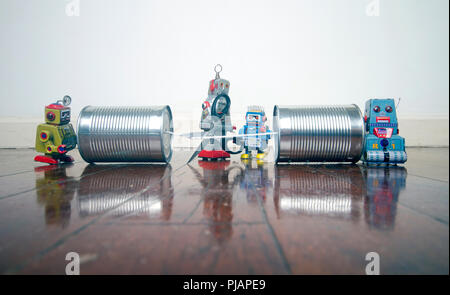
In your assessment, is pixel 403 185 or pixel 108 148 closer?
pixel 403 185

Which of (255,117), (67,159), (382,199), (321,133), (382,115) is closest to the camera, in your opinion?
(382,199)

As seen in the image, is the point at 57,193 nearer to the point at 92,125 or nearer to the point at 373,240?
the point at 92,125

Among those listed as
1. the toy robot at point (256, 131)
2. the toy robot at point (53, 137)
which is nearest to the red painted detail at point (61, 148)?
the toy robot at point (53, 137)

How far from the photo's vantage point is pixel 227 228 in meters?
0.73

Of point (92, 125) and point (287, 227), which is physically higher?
point (92, 125)

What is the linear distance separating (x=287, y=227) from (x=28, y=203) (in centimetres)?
108

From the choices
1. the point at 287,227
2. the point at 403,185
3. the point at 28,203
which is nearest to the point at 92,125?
the point at 28,203

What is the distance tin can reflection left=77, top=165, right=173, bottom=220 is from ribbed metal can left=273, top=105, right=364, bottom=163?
1128 mm

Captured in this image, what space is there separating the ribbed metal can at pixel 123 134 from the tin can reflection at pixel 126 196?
0.58 m

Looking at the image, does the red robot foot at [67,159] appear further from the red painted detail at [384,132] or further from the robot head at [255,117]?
the red painted detail at [384,132]

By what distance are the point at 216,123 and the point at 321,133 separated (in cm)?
111

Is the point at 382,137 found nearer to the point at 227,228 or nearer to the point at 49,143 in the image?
the point at 227,228

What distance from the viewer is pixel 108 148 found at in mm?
2188

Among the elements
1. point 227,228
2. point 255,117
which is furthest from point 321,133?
point 227,228
